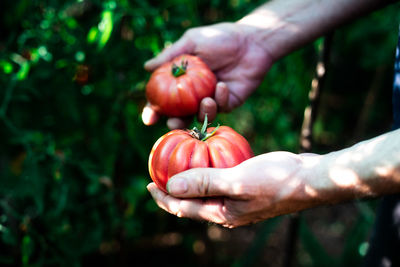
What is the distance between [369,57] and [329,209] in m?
1.34

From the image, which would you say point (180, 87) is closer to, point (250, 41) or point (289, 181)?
point (250, 41)

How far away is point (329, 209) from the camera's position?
3113 millimetres

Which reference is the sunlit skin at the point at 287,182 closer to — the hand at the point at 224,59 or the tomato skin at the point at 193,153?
the tomato skin at the point at 193,153

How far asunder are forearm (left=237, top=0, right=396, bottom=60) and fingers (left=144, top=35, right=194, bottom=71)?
27 cm

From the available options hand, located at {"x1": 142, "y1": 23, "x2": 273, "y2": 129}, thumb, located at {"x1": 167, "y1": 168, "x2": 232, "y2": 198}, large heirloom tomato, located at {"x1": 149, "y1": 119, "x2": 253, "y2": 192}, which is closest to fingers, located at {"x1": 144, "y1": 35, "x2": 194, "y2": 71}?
hand, located at {"x1": 142, "y1": 23, "x2": 273, "y2": 129}

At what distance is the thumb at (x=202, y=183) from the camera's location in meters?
0.95

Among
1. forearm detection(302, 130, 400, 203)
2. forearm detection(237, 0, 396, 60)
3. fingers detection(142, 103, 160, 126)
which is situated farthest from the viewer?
fingers detection(142, 103, 160, 126)

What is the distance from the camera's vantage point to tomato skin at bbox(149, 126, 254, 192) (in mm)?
1047

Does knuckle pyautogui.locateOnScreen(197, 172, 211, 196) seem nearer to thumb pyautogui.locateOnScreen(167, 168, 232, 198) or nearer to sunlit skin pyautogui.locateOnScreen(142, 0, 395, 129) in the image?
thumb pyautogui.locateOnScreen(167, 168, 232, 198)

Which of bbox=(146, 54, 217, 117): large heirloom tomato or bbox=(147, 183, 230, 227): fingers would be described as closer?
bbox=(147, 183, 230, 227): fingers

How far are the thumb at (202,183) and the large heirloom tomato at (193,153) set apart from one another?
0.06 m

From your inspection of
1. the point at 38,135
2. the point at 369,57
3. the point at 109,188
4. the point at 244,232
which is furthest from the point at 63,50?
the point at 369,57

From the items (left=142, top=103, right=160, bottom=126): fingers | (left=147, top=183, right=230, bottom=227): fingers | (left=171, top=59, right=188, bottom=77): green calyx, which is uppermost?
(left=171, top=59, right=188, bottom=77): green calyx

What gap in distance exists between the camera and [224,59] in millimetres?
1597
